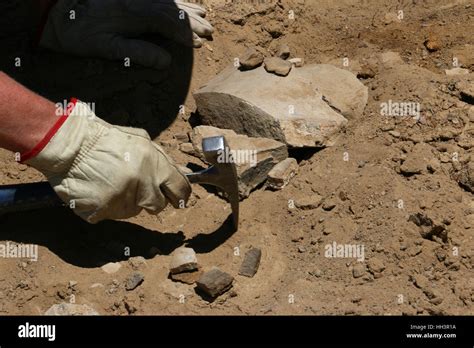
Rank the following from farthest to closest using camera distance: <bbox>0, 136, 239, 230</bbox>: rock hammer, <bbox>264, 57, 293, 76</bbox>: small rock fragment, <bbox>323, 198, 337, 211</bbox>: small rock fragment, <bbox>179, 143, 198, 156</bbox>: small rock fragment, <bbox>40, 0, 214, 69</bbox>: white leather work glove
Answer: <bbox>40, 0, 214, 69</bbox>: white leather work glove → <bbox>264, 57, 293, 76</bbox>: small rock fragment → <bbox>179, 143, 198, 156</bbox>: small rock fragment → <bbox>323, 198, 337, 211</bbox>: small rock fragment → <bbox>0, 136, 239, 230</bbox>: rock hammer

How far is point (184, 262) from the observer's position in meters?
3.04

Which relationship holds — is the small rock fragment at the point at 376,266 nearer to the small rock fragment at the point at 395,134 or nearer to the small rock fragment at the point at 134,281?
the small rock fragment at the point at 395,134

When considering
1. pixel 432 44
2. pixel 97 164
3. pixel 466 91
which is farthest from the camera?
pixel 432 44

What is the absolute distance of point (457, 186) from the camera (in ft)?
10.7

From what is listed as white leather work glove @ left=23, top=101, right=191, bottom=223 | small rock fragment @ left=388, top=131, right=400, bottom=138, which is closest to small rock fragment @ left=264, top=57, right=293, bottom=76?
small rock fragment @ left=388, top=131, right=400, bottom=138

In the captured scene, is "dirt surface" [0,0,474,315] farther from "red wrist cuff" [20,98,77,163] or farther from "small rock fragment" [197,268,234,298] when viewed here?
"red wrist cuff" [20,98,77,163]

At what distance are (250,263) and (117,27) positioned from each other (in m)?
1.57

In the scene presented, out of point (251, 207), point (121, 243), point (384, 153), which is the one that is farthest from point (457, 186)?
point (121, 243)

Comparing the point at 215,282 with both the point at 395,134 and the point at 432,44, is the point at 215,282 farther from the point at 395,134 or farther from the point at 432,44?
the point at 432,44

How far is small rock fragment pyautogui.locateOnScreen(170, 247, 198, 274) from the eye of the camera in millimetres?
3045

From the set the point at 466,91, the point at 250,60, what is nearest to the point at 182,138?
the point at 250,60

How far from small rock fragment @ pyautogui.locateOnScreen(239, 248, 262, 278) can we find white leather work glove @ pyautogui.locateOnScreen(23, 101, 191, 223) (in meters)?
0.45

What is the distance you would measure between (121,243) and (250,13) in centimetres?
162
